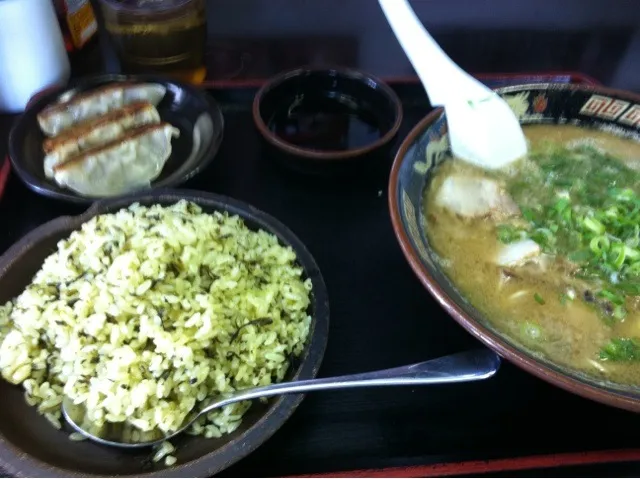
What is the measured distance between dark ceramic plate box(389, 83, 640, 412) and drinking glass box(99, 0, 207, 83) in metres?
0.81

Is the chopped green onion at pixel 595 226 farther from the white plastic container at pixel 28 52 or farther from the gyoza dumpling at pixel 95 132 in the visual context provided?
the white plastic container at pixel 28 52

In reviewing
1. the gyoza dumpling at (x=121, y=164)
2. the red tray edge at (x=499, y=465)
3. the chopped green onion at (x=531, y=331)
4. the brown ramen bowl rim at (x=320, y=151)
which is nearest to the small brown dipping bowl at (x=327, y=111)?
the brown ramen bowl rim at (x=320, y=151)

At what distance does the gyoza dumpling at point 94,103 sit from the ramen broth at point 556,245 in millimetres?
869

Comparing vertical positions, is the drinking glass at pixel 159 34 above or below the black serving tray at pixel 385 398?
above

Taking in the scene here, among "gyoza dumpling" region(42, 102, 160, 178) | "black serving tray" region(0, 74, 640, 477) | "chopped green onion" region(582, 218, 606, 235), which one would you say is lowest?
"black serving tray" region(0, 74, 640, 477)

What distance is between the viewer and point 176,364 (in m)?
0.97

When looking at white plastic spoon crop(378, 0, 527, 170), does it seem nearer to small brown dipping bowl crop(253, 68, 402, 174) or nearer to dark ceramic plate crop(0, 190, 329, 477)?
small brown dipping bowl crop(253, 68, 402, 174)

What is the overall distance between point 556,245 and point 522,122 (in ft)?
1.33

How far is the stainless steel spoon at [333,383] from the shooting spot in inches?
37.1

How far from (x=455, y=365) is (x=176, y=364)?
0.49 meters

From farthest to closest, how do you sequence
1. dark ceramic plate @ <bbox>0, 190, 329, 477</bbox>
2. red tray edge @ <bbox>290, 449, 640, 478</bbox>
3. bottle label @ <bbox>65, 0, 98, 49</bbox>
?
bottle label @ <bbox>65, 0, 98, 49</bbox> → red tray edge @ <bbox>290, 449, 640, 478</bbox> → dark ceramic plate @ <bbox>0, 190, 329, 477</bbox>

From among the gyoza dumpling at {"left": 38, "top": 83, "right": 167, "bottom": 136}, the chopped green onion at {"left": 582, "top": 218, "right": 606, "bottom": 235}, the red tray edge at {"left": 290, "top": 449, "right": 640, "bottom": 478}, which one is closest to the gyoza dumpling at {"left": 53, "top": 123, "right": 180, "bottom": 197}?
the gyoza dumpling at {"left": 38, "top": 83, "right": 167, "bottom": 136}

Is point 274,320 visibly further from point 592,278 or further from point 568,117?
point 568,117

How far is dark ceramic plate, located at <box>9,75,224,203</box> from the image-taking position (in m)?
1.36
